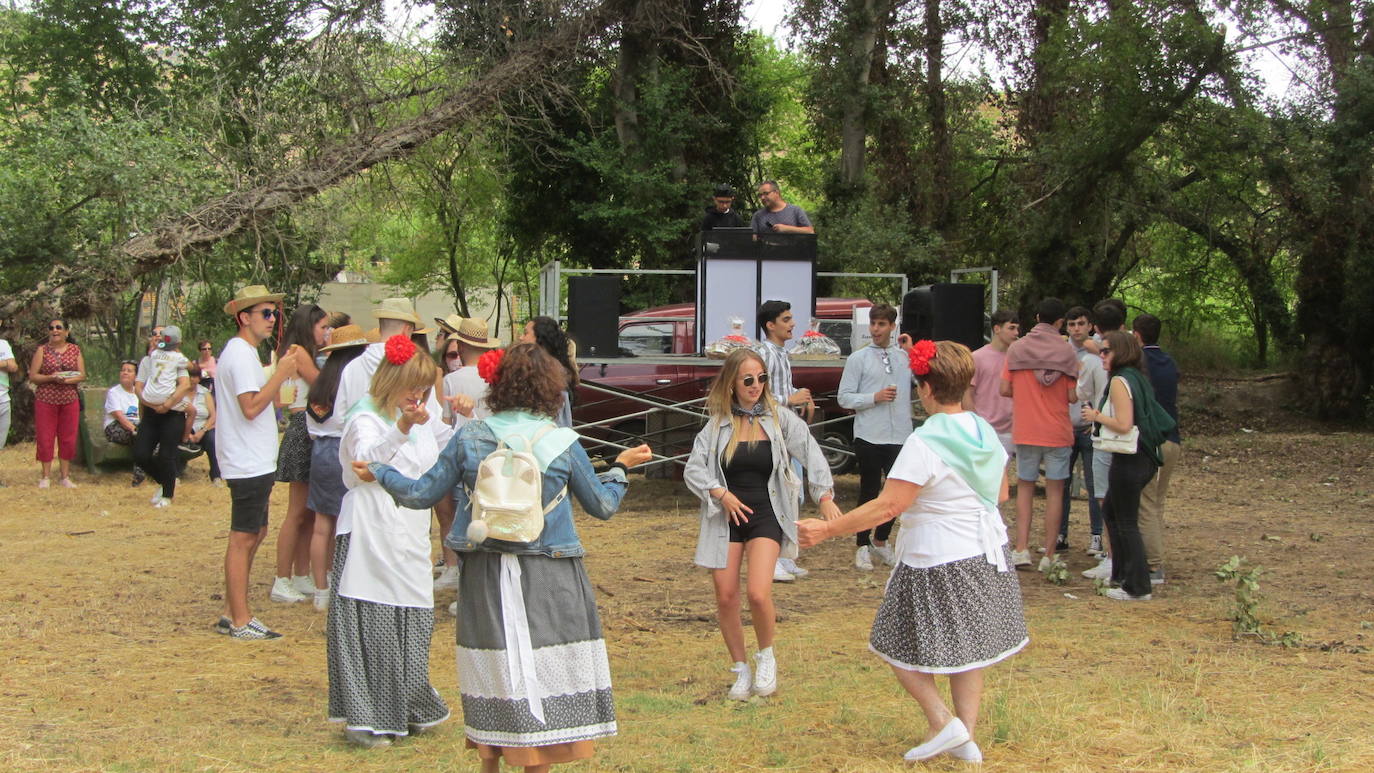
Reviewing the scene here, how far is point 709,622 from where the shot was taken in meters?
7.03

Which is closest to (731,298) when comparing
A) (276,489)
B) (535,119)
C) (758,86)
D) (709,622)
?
(709,622)

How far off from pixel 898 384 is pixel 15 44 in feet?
63.5

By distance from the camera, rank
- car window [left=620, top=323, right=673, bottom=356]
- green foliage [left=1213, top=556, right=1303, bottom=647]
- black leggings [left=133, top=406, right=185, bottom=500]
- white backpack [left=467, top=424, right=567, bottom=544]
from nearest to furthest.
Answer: white backpack [left=467, top=424, right=567, bottom=544] → green foliage [left=1213, top=556, right=1303, bottom=647] → black leggings [left=133, top=406, right=185, bottom=500] → car window [left=620, top=323, right=673, bottom=356]

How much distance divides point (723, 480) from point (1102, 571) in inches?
142

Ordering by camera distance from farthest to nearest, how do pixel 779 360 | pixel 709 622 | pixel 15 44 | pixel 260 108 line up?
pixel 15 44
pixel 260 108
pixel 779 360
pixel 709 622

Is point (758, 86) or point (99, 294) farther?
point (758, 86)

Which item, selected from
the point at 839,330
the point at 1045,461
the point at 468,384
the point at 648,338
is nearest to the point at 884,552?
the point at 1045,461

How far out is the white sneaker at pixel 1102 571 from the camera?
793 centimetres

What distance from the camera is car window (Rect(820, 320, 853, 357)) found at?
12305 mm

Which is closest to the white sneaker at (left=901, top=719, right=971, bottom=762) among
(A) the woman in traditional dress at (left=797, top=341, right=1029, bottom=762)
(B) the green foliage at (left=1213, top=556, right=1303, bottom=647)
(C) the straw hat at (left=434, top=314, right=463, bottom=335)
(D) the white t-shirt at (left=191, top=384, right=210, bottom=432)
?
(A) the woman in traditional dress at (left=797, top=341, right=1029, bottom=762)

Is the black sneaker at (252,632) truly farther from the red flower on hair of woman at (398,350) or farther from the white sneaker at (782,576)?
the white sneaker at (782,576)

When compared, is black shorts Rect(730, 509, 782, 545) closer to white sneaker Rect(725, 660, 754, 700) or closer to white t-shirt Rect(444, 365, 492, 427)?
white sneaker Rect(725, 660, 754, 700)

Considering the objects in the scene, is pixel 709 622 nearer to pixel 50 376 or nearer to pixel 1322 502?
pixel 1322 502

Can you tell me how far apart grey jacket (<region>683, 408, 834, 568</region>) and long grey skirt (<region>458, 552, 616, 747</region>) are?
1.63m
